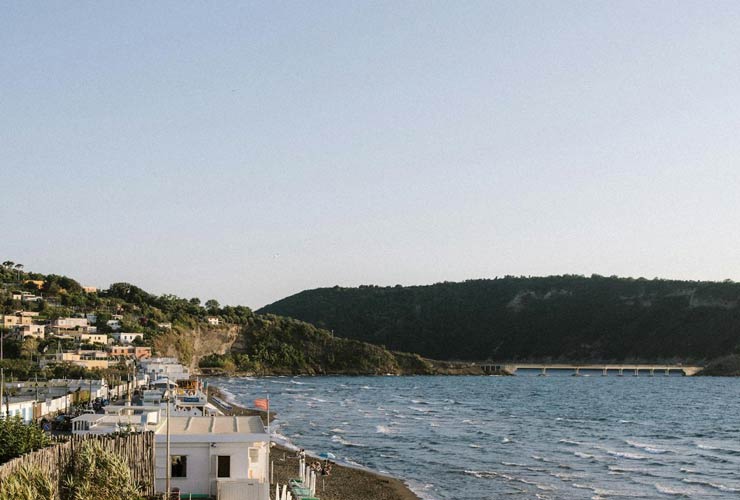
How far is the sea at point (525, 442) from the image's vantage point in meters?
42.9

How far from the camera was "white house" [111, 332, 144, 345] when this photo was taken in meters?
140

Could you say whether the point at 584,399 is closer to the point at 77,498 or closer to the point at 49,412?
the point at 49,412

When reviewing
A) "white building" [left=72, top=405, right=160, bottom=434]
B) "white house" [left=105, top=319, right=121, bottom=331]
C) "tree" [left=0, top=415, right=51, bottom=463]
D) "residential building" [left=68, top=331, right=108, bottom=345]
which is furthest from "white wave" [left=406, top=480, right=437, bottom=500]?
"white house" [left=105, top=319, right=121, bottom=331]

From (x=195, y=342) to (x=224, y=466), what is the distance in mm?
152655

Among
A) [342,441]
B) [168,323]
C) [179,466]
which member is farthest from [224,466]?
[168,323]

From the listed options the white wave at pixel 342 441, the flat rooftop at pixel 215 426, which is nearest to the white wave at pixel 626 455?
the white wave at pixel 342 441

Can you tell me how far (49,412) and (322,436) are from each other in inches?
884

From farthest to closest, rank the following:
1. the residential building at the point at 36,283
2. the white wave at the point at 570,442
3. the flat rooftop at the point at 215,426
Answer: the residential building at the point at 36,283, the white wave at the point at 570,442, the flat rooftop at the point at 215,426

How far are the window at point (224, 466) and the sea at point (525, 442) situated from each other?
58.1ft

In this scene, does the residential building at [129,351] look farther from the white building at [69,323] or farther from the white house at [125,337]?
the white building at [69,323]

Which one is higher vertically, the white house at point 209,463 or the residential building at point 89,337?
→ the residential building at point 89,337

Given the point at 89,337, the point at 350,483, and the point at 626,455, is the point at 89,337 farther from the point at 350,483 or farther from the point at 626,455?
→ the point at 350,483

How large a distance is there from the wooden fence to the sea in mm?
19838

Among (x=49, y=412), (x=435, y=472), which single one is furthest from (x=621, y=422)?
(x=49, y=412)
